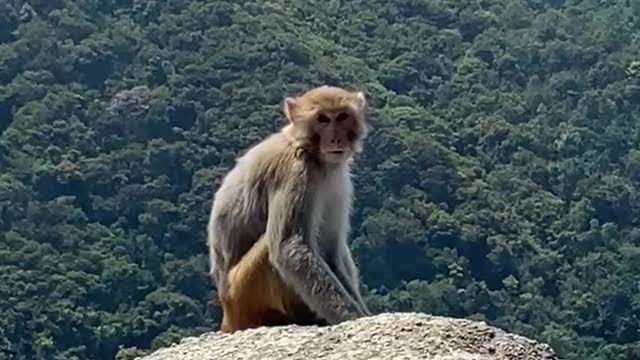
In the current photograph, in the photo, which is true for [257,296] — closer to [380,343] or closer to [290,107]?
[290,107]

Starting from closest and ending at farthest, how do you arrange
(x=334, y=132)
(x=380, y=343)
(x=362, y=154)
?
1. (x=380, y=343)
2. (x=334, y=132)
3. (x=362, y=154)

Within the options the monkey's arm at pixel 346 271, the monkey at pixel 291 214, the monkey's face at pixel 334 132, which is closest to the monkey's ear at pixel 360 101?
the monkey at pixel 291 214

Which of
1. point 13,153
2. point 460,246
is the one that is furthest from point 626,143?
point 13,153

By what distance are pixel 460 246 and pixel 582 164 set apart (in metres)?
7.03

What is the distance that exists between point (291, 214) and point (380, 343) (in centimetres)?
153

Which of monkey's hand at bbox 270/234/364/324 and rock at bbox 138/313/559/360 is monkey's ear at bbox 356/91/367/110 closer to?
monkey's hand at bbox 270/234/364/324

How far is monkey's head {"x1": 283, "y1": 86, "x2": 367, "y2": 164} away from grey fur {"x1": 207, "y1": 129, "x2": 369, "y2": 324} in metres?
0.08

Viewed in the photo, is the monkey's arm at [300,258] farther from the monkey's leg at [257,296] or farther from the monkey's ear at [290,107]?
the monkey's ear at [290,107]

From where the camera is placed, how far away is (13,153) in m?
36.8

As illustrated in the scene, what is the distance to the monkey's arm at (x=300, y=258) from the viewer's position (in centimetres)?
873

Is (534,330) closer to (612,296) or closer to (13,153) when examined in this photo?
(612,296)

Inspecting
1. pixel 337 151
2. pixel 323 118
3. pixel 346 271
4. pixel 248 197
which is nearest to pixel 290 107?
pixel 323 118

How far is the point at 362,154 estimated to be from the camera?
96.2ft

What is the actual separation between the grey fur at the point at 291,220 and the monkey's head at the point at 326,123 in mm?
79
